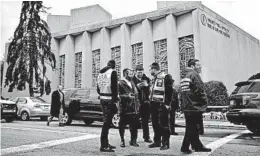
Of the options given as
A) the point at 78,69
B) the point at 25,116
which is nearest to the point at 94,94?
the point at 25,116

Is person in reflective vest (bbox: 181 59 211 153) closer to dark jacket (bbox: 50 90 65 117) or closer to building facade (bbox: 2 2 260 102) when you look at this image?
dark jacket (bbox: 50 90 65 117)

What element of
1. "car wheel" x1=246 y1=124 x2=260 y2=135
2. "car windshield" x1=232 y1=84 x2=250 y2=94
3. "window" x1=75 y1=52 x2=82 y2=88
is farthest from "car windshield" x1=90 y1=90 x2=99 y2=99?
"window" x1=75 y1=52 x2=82 y2=88

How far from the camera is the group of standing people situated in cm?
535

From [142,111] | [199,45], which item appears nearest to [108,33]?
[199,45]

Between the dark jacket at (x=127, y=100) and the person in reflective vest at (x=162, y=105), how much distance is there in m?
0.45

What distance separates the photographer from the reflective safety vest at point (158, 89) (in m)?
5.93

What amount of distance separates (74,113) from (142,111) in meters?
4.88

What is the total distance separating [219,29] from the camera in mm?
26859

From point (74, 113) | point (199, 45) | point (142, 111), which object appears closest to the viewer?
point (142, 111)

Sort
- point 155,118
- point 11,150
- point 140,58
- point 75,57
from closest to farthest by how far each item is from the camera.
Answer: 1. point 11,150
2. point 155,118
3. point 140,58
4. point 75,57

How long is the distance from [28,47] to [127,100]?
2210cm

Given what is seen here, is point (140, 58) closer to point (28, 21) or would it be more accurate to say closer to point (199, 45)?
point (199, 45)

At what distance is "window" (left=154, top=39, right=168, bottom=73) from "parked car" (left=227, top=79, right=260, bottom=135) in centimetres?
1811

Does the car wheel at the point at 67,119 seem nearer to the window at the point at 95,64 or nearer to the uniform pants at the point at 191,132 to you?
the uniform pants at the point at 191,132
